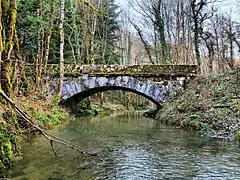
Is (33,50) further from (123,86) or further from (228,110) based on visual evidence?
(228,110)

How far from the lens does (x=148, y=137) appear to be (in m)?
10.5

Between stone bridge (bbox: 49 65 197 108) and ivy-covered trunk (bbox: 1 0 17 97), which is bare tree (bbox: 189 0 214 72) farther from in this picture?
ivy-covered trunk (bbox: 1 0 17 97)

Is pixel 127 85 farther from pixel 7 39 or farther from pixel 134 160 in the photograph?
pixel 134 160

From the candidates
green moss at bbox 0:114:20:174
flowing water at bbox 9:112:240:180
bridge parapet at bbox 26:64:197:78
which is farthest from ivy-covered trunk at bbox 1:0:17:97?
bridge parapet at bbox 26:64:197:78

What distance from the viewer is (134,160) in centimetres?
705

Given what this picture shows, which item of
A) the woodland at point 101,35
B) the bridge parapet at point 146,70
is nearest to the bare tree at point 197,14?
the woodland at point 101,35

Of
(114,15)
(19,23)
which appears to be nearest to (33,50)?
(19,23)

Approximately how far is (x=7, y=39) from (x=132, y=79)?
9918mm

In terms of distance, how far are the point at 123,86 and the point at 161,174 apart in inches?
482

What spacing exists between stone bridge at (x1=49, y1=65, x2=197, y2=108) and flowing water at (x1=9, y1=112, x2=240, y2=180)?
25.3 feet

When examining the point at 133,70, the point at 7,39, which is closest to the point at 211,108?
the point at 133,70

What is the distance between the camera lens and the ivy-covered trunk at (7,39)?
795 centimetres

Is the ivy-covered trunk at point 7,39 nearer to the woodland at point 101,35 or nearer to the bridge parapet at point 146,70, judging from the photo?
the woodland at point 101,35

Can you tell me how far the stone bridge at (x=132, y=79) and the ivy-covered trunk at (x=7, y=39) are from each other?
9.37 meters
